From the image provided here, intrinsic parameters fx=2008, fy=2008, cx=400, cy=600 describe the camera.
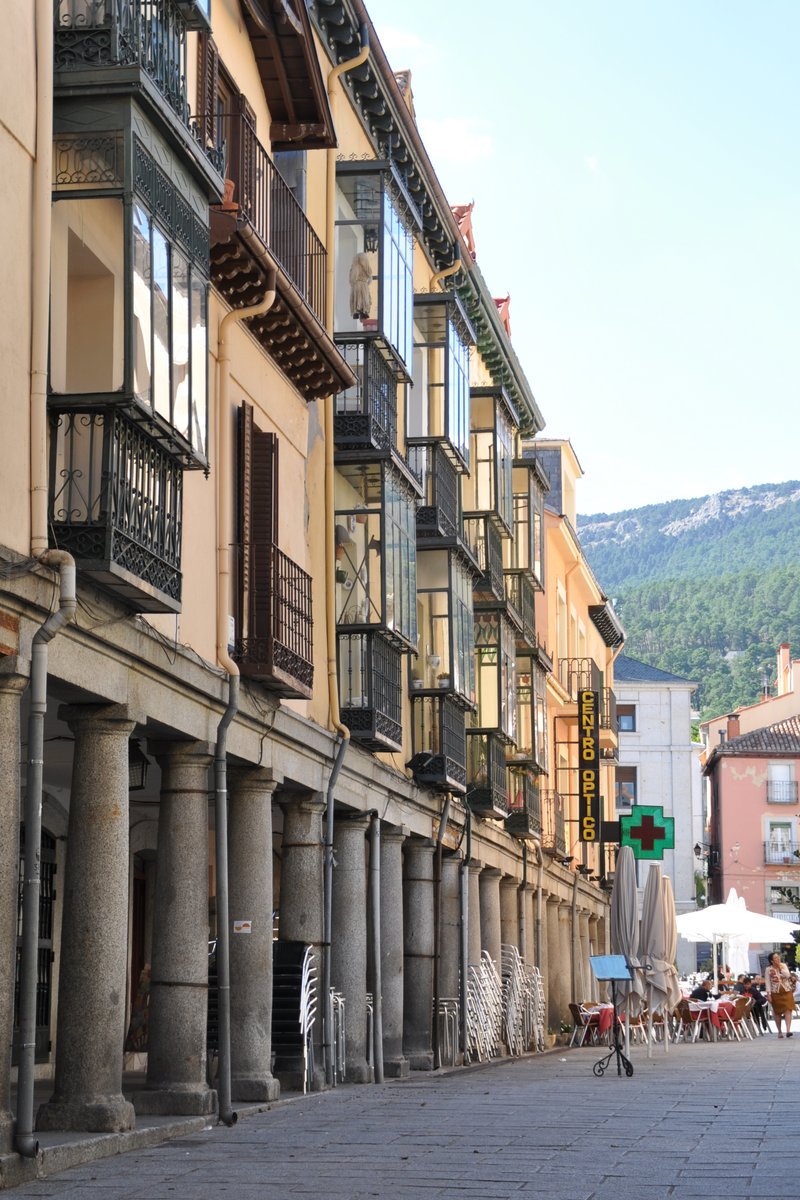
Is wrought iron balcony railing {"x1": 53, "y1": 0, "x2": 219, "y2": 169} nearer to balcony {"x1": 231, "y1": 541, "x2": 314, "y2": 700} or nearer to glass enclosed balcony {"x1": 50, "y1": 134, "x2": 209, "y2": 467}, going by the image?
glass enclosed balcony {"x1": 50, "y1": 134, "x2": 209, "y2": 467}

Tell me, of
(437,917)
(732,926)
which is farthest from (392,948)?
(732,926)

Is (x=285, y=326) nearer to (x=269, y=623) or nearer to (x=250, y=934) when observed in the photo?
(x=269, y=623)

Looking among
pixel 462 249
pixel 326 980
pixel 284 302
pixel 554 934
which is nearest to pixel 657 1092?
pixel 326 980

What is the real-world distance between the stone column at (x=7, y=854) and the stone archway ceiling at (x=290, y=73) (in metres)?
9.07

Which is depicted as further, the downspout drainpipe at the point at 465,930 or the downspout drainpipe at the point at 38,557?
the downspout drainpipe at the point at 465,930

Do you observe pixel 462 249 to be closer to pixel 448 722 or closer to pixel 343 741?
pixel 448 722

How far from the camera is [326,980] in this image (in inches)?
798

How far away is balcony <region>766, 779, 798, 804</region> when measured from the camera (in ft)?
A: 268

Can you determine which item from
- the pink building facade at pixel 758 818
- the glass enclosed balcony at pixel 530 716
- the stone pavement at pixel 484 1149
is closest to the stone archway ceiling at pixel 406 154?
the glass enclosed balcony at pixel 530 716

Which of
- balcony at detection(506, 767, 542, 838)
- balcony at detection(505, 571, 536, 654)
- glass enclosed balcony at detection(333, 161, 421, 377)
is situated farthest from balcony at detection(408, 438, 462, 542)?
balcony at detection(506, 767, 542, 838)

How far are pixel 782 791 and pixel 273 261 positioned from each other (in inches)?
2668

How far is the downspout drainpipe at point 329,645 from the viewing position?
66.7 ft

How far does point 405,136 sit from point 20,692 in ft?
52.0

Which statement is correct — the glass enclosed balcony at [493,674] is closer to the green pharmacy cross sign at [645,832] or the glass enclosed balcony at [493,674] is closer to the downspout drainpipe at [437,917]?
the downspout drainpipe at [437,917]
